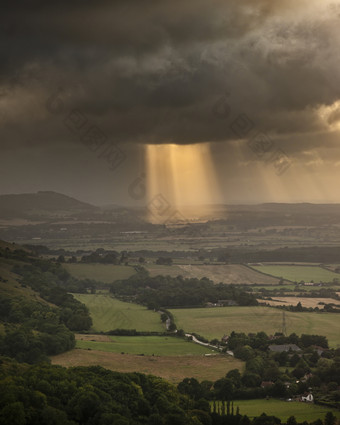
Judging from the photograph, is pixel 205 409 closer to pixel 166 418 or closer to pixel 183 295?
pixel 166 418

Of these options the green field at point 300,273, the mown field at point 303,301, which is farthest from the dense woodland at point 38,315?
the green field at point 300,273

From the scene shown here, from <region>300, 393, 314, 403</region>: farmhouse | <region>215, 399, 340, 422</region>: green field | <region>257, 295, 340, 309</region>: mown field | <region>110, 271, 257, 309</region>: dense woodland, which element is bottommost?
<region>215, 399, 340, 422</region>: green field

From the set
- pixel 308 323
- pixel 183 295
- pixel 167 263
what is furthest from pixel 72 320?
pixel 167 263

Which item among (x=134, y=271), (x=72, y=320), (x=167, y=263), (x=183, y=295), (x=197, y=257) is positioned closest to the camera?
(x=72, y=320)

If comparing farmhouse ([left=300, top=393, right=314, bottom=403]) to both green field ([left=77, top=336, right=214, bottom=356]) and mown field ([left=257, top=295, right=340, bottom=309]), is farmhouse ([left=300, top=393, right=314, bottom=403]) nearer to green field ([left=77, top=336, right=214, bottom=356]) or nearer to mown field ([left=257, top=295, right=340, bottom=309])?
green field ([left=77, top=336, right=214, bottom=356])

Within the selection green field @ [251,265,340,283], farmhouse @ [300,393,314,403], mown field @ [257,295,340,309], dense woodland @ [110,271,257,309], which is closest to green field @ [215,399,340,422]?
farmhouse @ [300,393,314,403]
